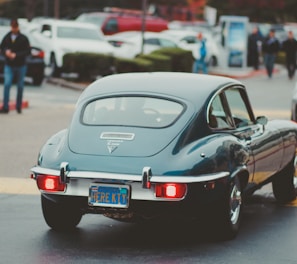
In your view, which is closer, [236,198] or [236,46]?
[236,198]

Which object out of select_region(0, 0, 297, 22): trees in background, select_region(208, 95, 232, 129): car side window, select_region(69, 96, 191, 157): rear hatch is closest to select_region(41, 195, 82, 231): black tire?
select_region(69, 96, 191, 157): rear hatch

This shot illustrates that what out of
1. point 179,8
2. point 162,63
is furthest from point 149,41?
point 179,8

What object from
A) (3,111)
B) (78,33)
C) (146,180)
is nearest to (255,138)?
(146,180)

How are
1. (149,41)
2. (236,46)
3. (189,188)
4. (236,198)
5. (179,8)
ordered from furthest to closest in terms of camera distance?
(179,8) < (236,46) < (149,41) < (236,198) < (189,188)

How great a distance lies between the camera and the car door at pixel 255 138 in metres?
9.58

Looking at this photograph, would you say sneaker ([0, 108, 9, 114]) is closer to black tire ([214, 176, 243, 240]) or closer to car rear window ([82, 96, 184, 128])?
car rear window ([82, 96, 184, 128])

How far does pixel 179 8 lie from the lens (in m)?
80.8

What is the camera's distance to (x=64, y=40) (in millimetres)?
31938

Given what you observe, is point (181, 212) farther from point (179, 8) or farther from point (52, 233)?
A: point (179, 8)

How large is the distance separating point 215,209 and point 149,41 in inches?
1250

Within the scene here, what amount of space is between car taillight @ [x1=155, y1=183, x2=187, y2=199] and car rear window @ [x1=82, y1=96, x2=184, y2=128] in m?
0.77

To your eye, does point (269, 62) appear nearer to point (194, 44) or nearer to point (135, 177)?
point (194, 44)

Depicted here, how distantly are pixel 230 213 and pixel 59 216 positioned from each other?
1409 millimetres

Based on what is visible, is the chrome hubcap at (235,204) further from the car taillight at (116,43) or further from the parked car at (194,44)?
the parked car at (194,44)
